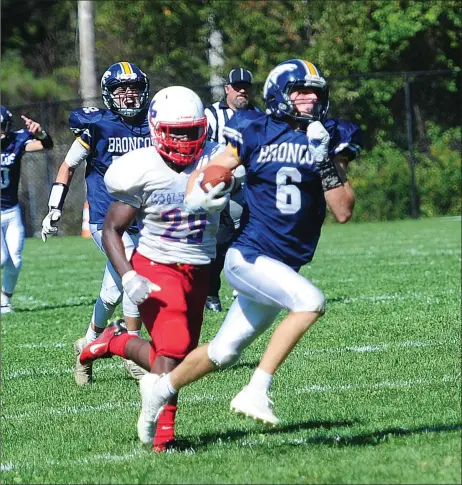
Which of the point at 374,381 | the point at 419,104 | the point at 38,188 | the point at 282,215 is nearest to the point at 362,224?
the point at 419,104

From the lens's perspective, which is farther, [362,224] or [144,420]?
[362,224]

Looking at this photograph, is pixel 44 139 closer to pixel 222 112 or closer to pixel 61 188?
pixel 222 112

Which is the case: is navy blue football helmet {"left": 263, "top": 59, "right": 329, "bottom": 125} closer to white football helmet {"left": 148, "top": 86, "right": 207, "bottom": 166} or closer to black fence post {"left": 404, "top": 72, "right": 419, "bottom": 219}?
white football helmet {"left": 148, "top": 86, "right": 207, "bottom": 166}

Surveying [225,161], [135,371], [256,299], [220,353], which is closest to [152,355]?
[220,353]

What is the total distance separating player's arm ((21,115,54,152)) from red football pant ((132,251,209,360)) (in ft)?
12.7

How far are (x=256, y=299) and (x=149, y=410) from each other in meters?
0.60

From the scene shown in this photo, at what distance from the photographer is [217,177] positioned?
410 centimetres

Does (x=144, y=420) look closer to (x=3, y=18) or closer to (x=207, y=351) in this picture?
(x=207, y=351)

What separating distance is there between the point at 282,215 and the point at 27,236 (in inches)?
666

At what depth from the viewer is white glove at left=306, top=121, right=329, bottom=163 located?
13.2 feet

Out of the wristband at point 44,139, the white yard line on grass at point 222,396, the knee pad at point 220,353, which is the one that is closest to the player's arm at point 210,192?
the knee pad at point 220,353

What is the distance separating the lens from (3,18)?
31.9 meters

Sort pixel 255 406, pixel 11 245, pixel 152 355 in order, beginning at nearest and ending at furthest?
pixel 255 406, pixel 152 355, pixel 11 245

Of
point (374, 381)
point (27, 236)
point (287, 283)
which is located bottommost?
point (27, 236)
